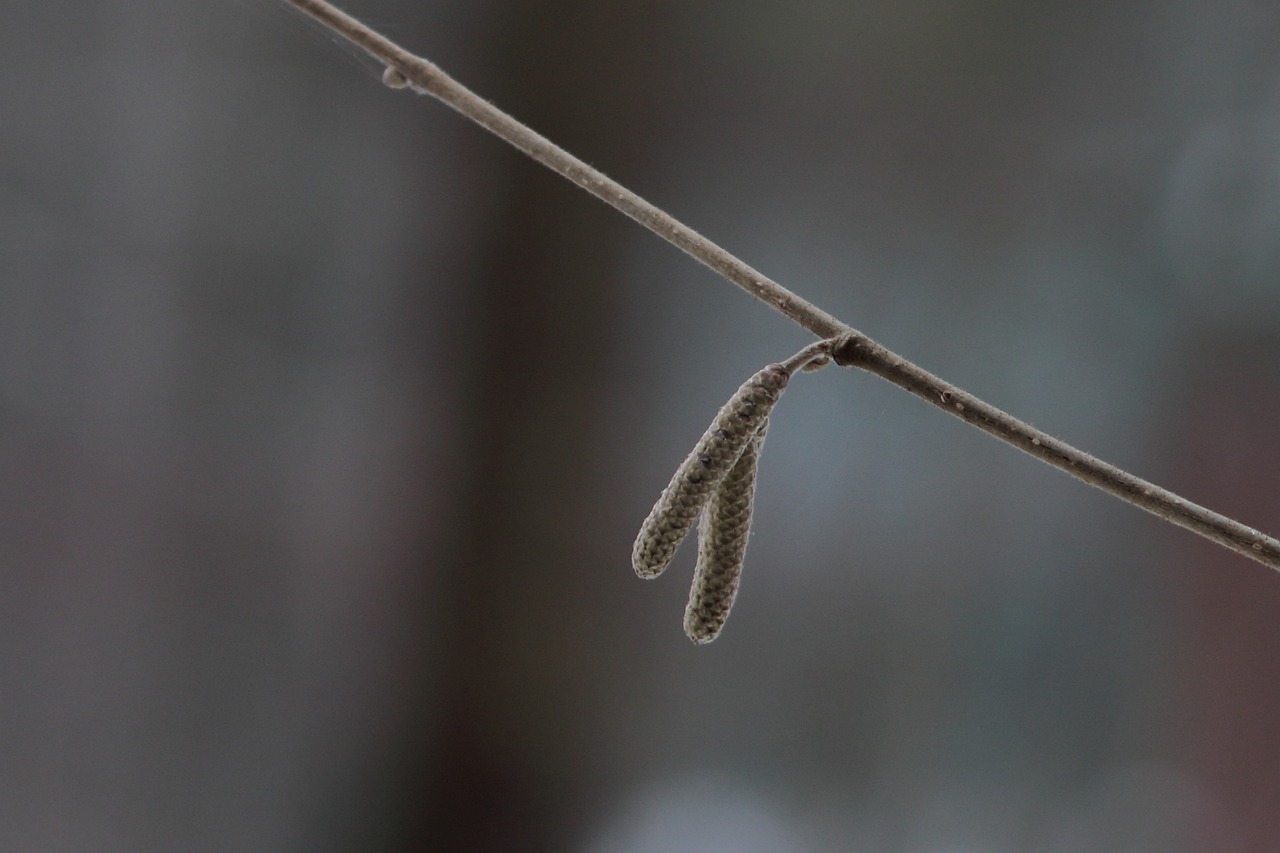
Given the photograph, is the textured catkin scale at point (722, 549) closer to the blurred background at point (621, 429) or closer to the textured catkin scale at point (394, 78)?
the textured catkin scale at point (394, 78)

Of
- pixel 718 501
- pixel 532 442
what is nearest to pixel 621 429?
pixel 532 442

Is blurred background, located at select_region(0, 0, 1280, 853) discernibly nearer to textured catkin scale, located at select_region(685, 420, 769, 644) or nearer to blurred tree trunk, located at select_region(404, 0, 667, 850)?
blurred tree trunk, located at select_region(404, 0, 667, 850)

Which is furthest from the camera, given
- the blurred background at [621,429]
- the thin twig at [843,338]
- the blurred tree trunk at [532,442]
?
the blurred tree trunk at [532,442]

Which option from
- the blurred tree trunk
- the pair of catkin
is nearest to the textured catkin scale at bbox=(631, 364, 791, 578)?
the pair of catkin

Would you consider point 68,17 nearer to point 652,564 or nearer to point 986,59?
point 652,564

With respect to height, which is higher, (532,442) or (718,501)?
(532,442)

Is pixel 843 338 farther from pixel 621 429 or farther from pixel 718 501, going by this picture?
pixel 621 429

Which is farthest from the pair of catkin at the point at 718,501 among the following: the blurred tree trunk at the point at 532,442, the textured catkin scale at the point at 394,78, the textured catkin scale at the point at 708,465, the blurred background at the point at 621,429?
the blurred tree trunk at the point at 532,442
